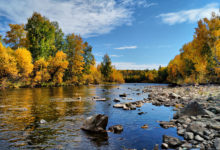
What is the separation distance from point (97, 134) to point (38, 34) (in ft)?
163

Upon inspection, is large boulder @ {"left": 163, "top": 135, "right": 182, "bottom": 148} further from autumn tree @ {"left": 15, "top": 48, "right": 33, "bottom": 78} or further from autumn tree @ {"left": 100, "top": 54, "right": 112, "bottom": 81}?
autumn tree @ {"left": 100, "top": 54, "right": 112, "bottom": 81}

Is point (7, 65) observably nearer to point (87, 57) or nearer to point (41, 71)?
point (41, 71)

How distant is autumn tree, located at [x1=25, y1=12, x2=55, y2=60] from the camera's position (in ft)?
158

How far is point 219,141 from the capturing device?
5.18 metres

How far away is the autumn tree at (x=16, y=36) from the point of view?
52.1m

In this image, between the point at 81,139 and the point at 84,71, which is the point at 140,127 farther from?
the point at 84,71

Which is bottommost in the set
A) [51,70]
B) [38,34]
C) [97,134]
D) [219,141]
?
[97,134]

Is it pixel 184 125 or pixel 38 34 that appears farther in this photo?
pixel 38 34

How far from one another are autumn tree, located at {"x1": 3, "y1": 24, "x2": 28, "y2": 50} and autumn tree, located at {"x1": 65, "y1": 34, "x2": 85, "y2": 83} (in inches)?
Answer: 566

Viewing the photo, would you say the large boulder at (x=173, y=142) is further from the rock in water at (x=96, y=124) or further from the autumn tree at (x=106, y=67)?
the autumn tree at (x=106, y=67)

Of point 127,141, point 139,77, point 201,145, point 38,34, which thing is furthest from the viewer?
point 139,77

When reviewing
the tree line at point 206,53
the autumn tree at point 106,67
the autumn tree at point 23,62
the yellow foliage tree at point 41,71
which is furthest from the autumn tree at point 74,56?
the autumn tree at point 106,67

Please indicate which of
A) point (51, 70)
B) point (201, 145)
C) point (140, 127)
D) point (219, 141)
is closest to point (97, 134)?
point (140, 127)

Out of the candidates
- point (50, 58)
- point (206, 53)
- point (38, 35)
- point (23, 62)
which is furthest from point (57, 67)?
point (206, 53)
